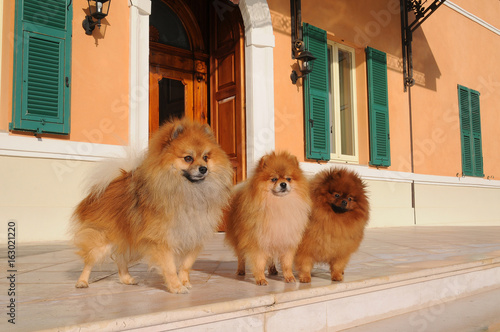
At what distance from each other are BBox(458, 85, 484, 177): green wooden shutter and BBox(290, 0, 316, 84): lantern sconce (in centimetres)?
602

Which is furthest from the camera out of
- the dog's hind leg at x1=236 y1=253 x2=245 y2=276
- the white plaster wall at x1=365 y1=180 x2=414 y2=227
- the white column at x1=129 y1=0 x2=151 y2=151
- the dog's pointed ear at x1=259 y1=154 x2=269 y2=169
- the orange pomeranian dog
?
the white plaster wall at x1=365 y1=180 x2=414 y2=227

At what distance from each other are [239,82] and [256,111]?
62cm

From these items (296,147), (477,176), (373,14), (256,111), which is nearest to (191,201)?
(256,111)

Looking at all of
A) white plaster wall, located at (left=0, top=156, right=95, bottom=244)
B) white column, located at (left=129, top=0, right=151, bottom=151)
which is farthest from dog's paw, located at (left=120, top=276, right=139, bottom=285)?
white column, located at (left=129, top=0, right=151, bottom=151)

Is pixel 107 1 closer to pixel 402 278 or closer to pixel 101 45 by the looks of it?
pixel 101 45

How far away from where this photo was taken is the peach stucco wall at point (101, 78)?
5848mm

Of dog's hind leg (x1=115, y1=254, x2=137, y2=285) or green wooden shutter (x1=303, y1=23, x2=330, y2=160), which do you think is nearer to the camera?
dog's hind leg (x1=115, y1=254, x2=137, y2=285)

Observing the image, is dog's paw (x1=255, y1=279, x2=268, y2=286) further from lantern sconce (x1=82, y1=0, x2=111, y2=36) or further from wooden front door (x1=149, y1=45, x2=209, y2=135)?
wooden front door (x1=149, y1=45, x2=209, y2=135)

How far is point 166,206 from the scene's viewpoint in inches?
102

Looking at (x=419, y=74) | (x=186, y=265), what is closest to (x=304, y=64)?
(x=419, y=74)

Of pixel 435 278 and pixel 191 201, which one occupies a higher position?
pixel 191 201

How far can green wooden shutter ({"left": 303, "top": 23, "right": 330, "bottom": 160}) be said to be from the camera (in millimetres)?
8289

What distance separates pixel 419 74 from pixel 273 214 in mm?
9364

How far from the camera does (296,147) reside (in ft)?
26.8
